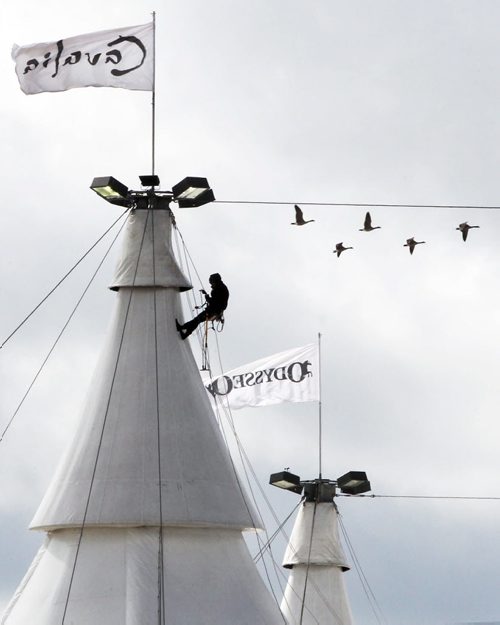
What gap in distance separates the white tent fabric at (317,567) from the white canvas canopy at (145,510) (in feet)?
50.2

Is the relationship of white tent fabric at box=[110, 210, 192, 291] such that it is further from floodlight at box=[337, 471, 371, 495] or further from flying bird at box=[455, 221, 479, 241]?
floodlight at box=[337, 471, 371, 495]

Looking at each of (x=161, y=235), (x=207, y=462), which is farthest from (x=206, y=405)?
(x=161, y=235)

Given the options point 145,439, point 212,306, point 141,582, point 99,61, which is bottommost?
point 141,582

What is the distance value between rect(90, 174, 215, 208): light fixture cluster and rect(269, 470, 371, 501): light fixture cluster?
1542cm

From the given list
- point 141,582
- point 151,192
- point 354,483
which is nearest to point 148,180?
point 151,192

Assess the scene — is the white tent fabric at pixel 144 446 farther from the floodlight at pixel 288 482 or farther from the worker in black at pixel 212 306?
the floodlight at pixel 288 482

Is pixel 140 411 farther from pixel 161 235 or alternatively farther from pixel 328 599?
pixel 328 599

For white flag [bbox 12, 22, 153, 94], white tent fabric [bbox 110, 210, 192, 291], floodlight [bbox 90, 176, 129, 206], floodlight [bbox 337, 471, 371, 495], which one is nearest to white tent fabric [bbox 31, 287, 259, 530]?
white tent fabric [bbox 110, 210, 192, 291]

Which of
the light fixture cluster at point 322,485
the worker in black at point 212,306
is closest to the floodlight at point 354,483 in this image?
the light fixture cluster at point 322,485

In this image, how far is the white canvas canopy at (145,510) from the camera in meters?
26.9

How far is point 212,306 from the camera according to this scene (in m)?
29.9

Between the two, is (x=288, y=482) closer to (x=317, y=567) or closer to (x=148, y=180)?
(x=317, y=567)

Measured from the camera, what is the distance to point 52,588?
27344 mm

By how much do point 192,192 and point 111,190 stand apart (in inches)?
57.2
